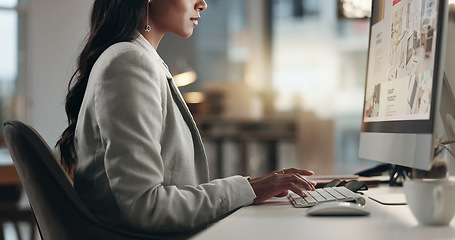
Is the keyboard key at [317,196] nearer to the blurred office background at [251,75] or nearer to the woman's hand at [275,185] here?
the woman's hand at [275,185]

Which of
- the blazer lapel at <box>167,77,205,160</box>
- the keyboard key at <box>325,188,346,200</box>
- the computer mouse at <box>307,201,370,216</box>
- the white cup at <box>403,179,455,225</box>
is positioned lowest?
the keyboard key at <box>325,188,346,200</box>

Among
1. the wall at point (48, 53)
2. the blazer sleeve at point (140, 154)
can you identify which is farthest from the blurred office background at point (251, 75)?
the blazer sleeve at point (140, 154)

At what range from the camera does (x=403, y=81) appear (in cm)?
96

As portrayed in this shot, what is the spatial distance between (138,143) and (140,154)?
0.02m

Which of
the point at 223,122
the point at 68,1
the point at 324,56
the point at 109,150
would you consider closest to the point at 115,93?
the point at 109,150

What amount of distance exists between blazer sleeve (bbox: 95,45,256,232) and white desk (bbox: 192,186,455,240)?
8cm

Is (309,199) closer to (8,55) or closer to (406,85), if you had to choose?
(406,85)

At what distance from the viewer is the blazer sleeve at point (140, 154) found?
2.75 ft

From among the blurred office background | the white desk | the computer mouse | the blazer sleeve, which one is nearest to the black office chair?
the blazer sleeve

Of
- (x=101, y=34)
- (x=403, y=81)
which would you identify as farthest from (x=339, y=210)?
(x=101, y=34)

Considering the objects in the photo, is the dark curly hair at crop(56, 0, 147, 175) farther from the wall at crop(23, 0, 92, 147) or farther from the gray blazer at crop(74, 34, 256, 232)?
the wall at crop(23, 0, 92, 147)

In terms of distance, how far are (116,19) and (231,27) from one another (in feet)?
19.1

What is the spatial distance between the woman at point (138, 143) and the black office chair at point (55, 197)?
54 mm

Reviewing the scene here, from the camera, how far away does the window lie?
5.17 meters
